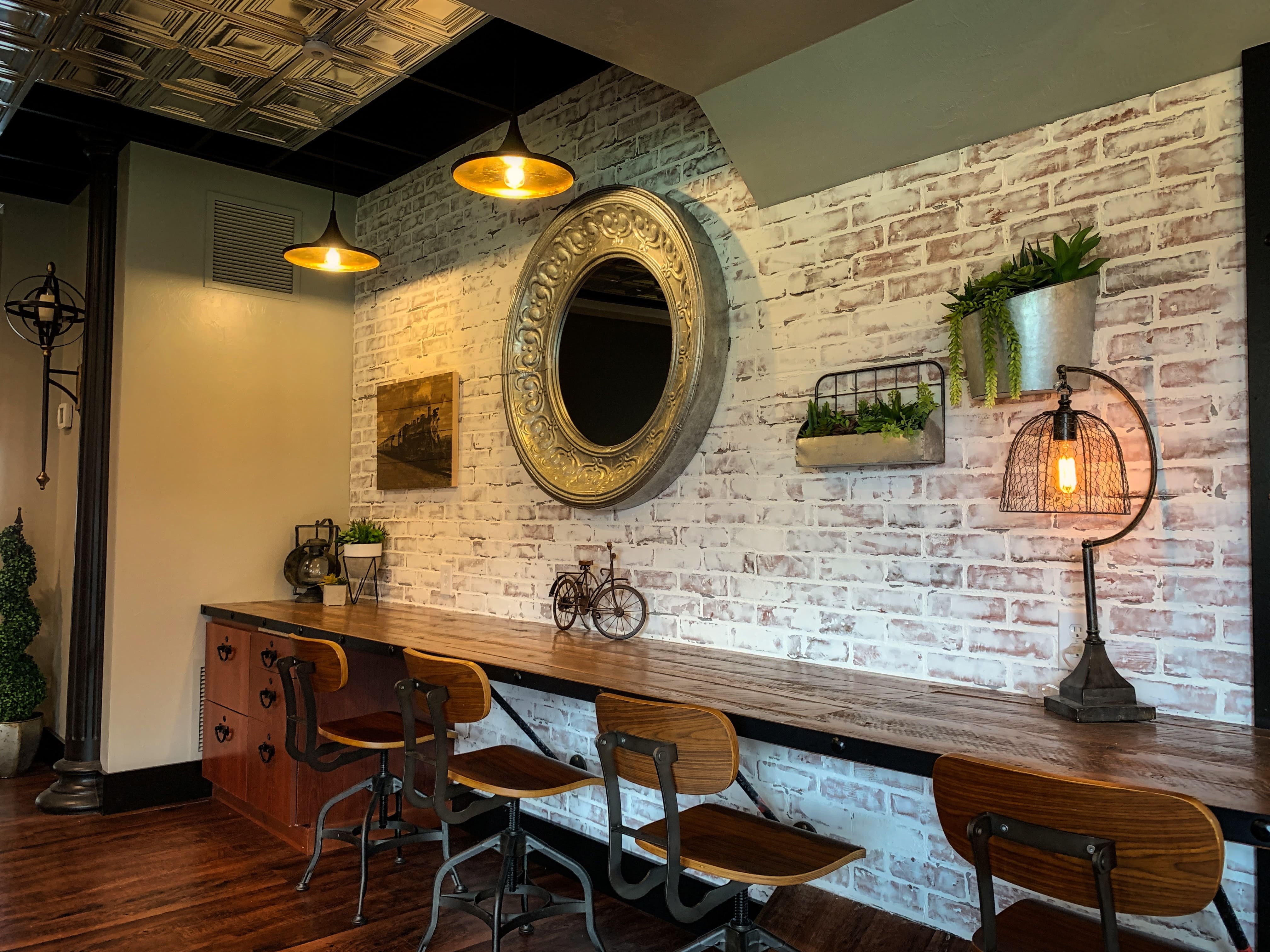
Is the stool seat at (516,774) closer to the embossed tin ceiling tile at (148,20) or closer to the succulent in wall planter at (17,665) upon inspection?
the embossed tin ceiling tile at (148,20)

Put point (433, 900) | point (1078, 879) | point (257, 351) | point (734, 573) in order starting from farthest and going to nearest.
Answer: point (257, 351), point (734, 573), point (433, 900), point (1078, 879)

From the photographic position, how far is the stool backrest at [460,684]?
249 centimetres

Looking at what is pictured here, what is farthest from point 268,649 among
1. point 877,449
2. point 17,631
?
point 877,449

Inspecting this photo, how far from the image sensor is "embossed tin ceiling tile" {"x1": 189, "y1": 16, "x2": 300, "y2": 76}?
3186 millimetres

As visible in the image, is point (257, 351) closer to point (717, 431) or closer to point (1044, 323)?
point (717, 431)

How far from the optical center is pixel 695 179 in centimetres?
310

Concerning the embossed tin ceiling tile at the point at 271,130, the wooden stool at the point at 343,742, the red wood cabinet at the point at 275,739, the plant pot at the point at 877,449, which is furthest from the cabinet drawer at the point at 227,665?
the plant pot at the point at 877,449

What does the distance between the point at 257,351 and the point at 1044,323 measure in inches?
155

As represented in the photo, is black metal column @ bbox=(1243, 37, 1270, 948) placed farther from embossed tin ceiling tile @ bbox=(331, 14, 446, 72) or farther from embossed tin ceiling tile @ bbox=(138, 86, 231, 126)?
embossed tin ceiling tile @ bbox=(138, 86, 231, 126)

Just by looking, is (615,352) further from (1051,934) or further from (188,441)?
(188,441)

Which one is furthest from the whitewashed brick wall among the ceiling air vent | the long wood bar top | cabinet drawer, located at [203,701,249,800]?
the ceiling air vent

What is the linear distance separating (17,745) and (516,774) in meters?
3.51

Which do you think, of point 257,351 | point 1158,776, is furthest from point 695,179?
point 257,351

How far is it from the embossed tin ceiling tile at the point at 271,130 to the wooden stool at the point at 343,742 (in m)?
2.27
